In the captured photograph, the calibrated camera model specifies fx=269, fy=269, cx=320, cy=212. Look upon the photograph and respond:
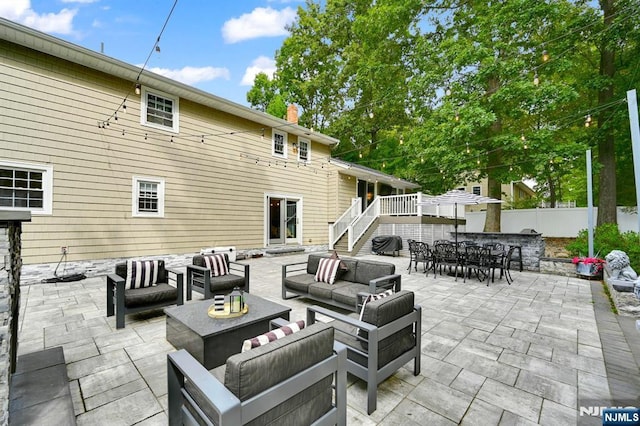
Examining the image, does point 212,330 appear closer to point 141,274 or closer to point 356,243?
point 141,274

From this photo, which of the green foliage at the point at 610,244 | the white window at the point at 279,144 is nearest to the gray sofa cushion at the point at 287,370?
the green foliage at the point at 610,244

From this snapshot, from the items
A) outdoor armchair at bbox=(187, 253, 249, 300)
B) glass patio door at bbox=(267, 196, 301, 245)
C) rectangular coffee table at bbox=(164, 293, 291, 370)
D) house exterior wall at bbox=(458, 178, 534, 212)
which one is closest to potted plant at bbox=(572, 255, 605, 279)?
rectangular coffee table at bbox=(164, 293, 291, 370)

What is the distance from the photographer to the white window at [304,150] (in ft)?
41.3

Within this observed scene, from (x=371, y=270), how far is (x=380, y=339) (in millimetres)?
2343

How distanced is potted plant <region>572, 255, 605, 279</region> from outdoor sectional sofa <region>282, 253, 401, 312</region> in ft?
20.3

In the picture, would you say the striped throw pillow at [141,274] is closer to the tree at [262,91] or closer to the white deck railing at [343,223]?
the white deck railing at [343,223]

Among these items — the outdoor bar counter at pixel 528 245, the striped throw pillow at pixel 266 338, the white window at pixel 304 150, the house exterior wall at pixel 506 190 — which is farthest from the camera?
the house exterior wall at pixel 506 190

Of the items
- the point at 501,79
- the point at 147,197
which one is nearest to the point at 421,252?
the point at 501,79

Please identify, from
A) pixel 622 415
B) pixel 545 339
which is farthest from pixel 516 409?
pixel 545 339

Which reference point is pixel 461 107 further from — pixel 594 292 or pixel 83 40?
pixel 83 40

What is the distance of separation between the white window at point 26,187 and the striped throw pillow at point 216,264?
447cm

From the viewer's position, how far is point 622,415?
2113 millimetres

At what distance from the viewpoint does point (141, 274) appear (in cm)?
441

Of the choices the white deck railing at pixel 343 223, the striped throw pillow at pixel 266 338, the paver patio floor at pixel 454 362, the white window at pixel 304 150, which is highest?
the white window at pixel 304 150
